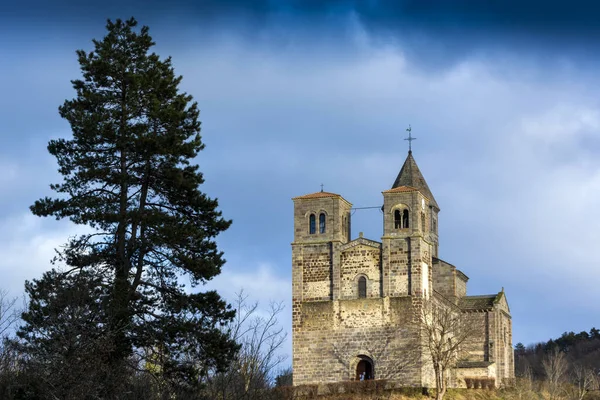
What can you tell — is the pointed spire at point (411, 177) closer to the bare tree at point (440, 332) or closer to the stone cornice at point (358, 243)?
the bare tree at point (440, 332)

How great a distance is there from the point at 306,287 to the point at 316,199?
15.8ft

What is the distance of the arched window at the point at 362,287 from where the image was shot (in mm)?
60750

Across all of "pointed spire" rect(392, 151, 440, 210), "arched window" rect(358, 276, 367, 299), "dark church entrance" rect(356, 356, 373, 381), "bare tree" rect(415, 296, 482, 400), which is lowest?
"dark church entrance" rect(356, 356, 373, 381)

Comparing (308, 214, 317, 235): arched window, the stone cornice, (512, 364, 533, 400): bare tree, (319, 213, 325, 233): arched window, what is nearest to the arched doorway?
the stone cornice

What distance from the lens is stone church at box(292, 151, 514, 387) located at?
59.8 meters

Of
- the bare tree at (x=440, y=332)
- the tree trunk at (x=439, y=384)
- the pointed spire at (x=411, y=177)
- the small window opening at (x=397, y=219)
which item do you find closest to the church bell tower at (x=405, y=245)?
the small window opening at (x=397, y=219)

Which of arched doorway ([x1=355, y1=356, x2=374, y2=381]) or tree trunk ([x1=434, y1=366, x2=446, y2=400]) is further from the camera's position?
arched doorway ([x1=355, y1=356, x2=374, y2=381])

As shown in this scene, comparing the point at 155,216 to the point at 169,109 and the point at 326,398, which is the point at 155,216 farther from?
the point at 326,398

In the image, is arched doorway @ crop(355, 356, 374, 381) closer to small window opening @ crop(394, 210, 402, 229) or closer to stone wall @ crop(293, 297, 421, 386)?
stone wall @ crop(293, 297, 421, 386)

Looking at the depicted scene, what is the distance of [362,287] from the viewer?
60.9 metres

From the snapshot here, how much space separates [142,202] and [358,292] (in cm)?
2397

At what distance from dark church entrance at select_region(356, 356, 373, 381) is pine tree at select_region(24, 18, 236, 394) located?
23477mm

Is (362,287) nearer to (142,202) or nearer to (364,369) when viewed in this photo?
(364,369)

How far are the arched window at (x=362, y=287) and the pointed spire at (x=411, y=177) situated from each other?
1683 cm
